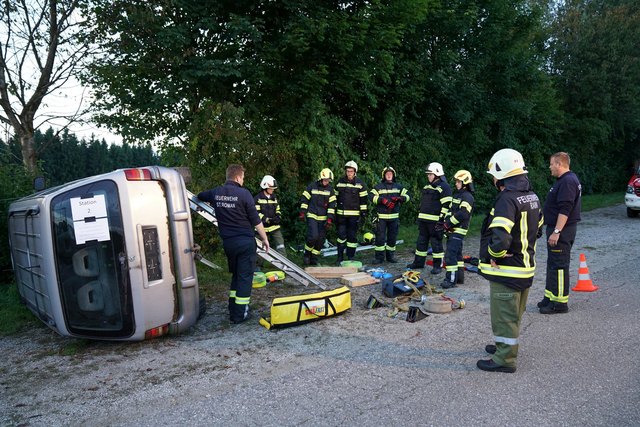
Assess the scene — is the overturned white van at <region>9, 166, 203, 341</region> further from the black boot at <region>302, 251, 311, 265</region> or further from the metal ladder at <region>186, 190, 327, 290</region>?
the black boot at <region>302, 251, 311, 265</region>

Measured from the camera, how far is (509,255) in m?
4.23

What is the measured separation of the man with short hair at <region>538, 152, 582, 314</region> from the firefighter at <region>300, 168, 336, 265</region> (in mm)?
4141

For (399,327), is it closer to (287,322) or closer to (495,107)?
(287,322)

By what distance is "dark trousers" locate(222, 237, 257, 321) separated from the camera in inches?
220

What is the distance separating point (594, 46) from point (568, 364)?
932 inches

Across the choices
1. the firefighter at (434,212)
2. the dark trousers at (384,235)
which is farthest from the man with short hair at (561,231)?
the dark trousers at (384,235)

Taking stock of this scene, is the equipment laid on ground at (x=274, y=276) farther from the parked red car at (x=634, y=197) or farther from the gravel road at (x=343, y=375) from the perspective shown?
the parked red car at (x=634, y=197)

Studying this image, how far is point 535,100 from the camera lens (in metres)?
18.9

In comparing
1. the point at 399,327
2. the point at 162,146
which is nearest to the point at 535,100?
the point at 162,146

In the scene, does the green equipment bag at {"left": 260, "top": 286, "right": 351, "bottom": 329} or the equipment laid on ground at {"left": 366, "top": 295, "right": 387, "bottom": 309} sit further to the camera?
the equipment laid on ground at {"left": 366, "top": 295, "right": 387, "bottom": 309}

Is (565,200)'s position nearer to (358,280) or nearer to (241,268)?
(358,280)

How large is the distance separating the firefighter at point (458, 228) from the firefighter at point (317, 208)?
2.53 meters

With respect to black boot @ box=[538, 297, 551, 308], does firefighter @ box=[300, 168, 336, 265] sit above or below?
above

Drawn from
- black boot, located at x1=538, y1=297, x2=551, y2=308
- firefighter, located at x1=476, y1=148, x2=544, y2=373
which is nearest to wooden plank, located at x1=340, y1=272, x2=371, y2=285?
black boot, located at x1=538, y1=297, x2=551, y2=308
